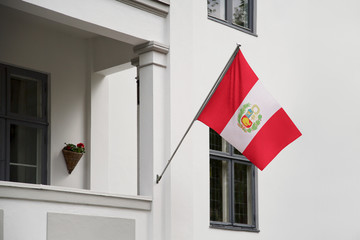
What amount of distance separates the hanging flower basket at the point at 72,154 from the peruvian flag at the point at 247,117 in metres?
2.41

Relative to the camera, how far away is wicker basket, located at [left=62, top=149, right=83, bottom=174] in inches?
402

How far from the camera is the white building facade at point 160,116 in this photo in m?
8.52

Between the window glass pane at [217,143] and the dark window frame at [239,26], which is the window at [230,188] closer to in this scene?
the window glass pane at [217,143]

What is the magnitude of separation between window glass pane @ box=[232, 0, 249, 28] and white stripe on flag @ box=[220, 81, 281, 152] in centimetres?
375

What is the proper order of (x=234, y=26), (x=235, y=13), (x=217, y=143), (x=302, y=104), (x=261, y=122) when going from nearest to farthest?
1. (x=261, y=122)
2. (x=217, y=143)
3. (x=234, y=26)
4. (x=235, y=13)
5. (x=302, y=104)

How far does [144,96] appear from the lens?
30.3 ft

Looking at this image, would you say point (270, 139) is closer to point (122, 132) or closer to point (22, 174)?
point (122, 132)

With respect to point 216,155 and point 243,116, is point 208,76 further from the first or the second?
point 243,116

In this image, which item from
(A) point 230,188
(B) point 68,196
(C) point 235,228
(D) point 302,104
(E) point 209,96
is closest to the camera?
(B) point 68,196

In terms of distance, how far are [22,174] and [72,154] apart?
2.48 ft

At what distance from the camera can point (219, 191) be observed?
11570mm

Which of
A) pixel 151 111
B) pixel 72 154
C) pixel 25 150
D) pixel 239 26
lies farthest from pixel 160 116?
pixel 239 26

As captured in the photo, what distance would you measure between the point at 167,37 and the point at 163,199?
208cm

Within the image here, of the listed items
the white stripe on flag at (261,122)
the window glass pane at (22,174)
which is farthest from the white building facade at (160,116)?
the white stripe on flag at (261,122)
